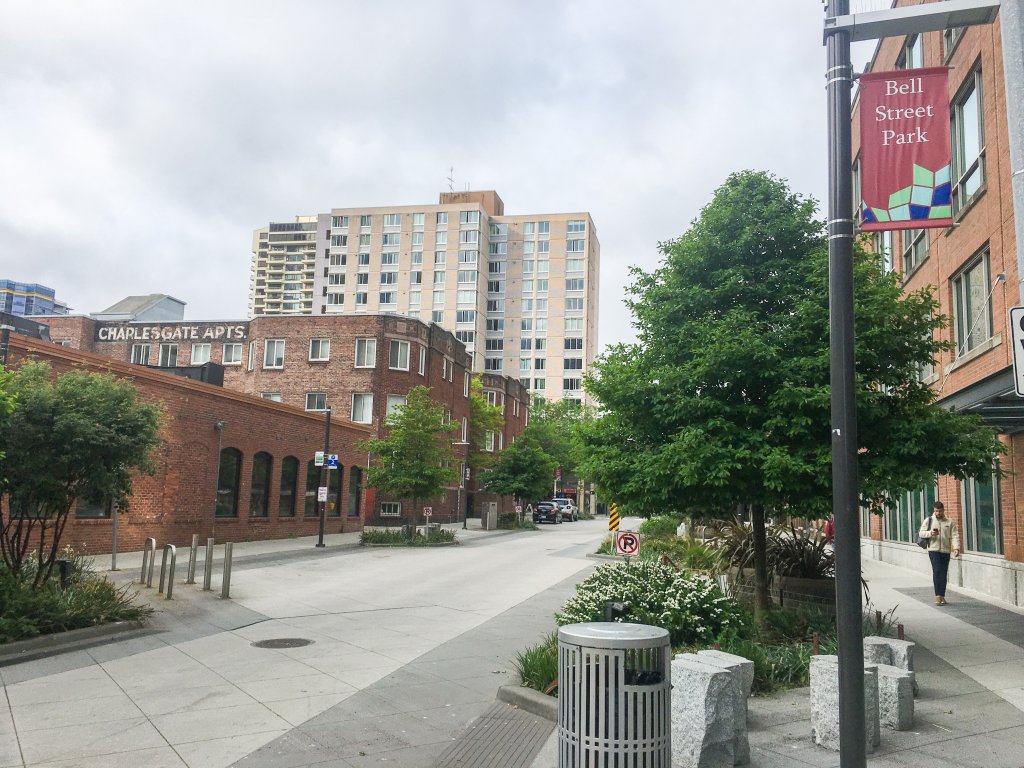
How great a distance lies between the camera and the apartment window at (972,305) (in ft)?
53.1

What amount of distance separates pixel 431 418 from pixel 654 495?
22.1 metres

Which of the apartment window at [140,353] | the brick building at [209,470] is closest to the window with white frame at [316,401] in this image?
the brick building at [209,470]

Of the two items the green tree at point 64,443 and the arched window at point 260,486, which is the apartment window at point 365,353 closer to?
the arched window at point 260,486

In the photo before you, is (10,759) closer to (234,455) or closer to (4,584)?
(4,584)

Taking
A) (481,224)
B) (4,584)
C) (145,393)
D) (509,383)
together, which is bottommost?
(4,584)

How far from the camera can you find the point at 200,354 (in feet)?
156

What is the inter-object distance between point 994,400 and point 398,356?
36215 mm

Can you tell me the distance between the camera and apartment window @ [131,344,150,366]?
4800cm

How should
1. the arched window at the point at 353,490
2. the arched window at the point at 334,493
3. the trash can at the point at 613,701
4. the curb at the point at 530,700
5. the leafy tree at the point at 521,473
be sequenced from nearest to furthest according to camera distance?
1. the trash can at the point at 613,701
2. the curb at the point at 530,700
3. the arched window at the point at 334,493
4. the arched window at the point at 353,490
5. the leafy tree at the point at 521,473

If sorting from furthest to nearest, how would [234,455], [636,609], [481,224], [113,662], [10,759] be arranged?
[481,224], [234,455], [113,662], [636,609], [10,759]

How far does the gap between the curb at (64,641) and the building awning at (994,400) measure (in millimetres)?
10982

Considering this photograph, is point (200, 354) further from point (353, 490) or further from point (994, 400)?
point (994, 400)

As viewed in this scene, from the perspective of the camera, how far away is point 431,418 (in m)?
32.0

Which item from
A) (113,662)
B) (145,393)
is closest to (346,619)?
(113,662)
